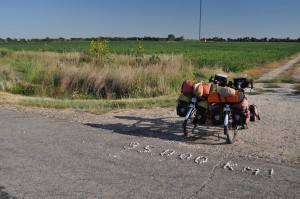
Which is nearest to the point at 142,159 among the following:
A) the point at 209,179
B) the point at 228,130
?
the point at 209,179

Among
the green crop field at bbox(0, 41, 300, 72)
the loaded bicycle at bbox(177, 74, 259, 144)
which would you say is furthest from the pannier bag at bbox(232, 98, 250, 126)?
the green crop field at bbox(0, 41, 300, 72)

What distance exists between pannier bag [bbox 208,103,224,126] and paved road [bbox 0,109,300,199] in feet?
2.50

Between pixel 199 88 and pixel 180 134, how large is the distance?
3.35ft

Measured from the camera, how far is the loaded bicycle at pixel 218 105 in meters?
6.53

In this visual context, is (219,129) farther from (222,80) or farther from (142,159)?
(142,159)

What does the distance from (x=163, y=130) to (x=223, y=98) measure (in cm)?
157

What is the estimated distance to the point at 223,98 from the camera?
21.6 feet

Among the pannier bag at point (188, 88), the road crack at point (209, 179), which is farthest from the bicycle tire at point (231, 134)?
the road crack at point (209, 179)

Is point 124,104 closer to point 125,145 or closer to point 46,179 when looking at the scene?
point 125,145

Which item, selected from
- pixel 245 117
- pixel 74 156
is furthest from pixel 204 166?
pixel 74 156

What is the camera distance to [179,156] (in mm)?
5754

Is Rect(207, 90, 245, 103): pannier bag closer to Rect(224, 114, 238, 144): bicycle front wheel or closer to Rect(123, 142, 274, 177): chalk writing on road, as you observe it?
Rect(224, 114, 238, 144): bicycle front wheel

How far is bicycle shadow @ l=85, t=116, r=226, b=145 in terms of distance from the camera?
686 centimetres

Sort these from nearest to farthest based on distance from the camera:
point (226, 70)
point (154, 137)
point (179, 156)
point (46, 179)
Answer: point (46, 179) < point (179, 156) < point (154, 137) < point (226, 70)
